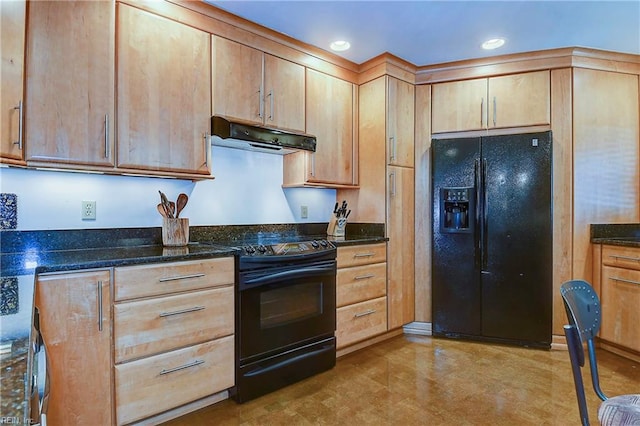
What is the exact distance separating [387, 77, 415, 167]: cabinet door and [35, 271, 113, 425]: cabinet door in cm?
235

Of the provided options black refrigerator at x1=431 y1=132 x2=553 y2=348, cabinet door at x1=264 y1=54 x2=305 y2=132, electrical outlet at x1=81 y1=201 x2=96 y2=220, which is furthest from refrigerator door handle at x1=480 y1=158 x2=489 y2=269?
electrical outlet at x1=81 y1=201 x2=96 y2=220

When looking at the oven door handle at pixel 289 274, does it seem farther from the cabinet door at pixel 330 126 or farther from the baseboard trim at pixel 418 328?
the baseboard trim at pixel 418 328

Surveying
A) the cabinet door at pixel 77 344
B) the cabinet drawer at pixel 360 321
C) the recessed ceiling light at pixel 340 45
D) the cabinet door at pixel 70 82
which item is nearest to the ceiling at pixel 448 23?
the recessed ceiling light at pixel 340 45

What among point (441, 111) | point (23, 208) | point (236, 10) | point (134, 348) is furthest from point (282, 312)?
point (441, 111)

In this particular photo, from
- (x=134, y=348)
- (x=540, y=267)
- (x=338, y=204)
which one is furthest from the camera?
(x=338, y=204)

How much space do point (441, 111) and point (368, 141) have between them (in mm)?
735

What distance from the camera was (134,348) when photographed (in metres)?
1.67

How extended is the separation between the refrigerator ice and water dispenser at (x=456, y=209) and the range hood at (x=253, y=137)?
1283 mm

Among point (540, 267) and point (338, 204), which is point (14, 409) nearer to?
point (338, 204)

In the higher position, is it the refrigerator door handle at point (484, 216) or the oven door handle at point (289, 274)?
the refrigerator door handle at point (484, 216)

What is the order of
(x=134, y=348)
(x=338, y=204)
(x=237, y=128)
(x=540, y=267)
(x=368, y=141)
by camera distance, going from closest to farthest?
(x=134, y=348)
(x=237, y=128)
(x=540, y=267)
(x=368, y=141)
(x=338, y=204)

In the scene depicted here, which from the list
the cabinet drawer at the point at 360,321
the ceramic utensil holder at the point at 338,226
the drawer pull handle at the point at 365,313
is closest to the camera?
the cabinet drawer at the point at 360,321

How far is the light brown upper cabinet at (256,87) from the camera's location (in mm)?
2307

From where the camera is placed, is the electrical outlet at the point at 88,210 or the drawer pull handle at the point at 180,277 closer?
the drawer pull handle at the point at 180,277
